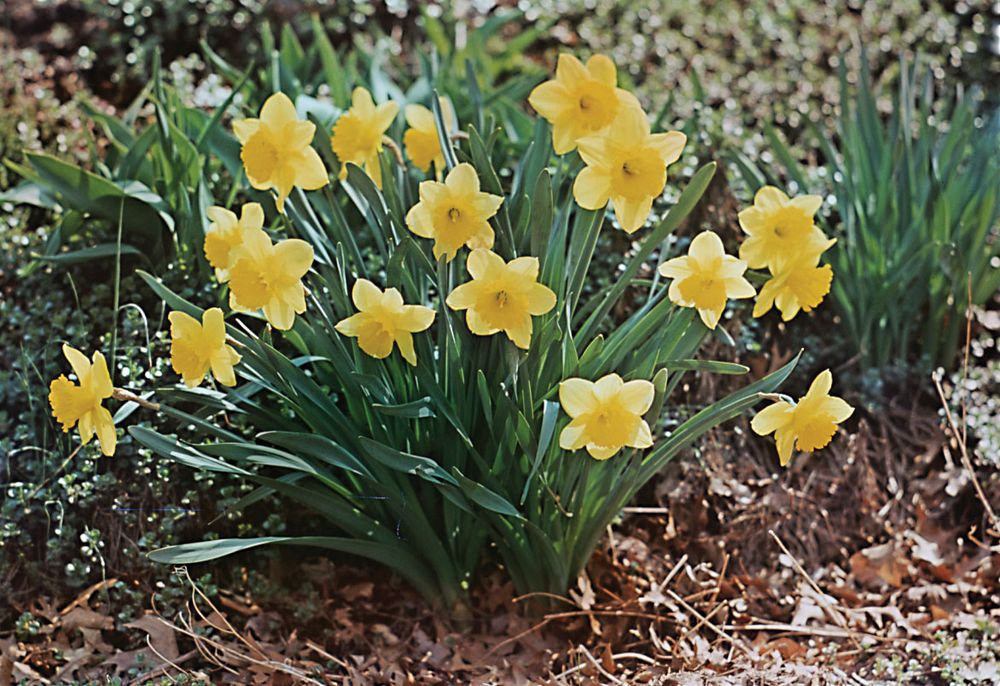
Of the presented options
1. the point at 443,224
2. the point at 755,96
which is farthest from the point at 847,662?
the point at 755,96

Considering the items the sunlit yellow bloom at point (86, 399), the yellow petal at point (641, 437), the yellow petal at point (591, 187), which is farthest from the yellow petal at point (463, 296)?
the sunlit yellow bloom at point (86, 399)

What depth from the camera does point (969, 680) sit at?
211cm

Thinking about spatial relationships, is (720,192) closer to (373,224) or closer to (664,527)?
(664,527)

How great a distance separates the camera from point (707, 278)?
1.89 metres

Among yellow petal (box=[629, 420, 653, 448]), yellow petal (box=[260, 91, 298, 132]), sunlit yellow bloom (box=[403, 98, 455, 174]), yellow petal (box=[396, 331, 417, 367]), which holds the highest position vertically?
yellow petal (box=[260, 91, 298, 132])

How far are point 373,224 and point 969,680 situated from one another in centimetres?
153

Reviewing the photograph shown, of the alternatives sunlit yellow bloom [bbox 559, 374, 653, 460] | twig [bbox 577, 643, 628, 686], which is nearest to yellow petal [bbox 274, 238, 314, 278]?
sunlit yellow bloom [bbox 559, 374, 653, 460]

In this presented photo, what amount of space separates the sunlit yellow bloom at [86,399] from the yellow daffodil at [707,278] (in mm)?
1001

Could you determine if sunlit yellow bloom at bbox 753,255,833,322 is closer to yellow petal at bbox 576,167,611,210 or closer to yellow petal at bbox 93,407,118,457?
yellow petal at bbox 576,167,611,210

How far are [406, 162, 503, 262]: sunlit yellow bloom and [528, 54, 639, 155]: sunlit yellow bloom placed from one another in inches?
7.5

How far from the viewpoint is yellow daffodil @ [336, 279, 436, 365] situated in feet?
5.94

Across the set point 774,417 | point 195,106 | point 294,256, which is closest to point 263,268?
point 294,256

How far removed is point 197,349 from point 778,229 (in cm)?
109

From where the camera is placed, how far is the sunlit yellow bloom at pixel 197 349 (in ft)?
5.83
